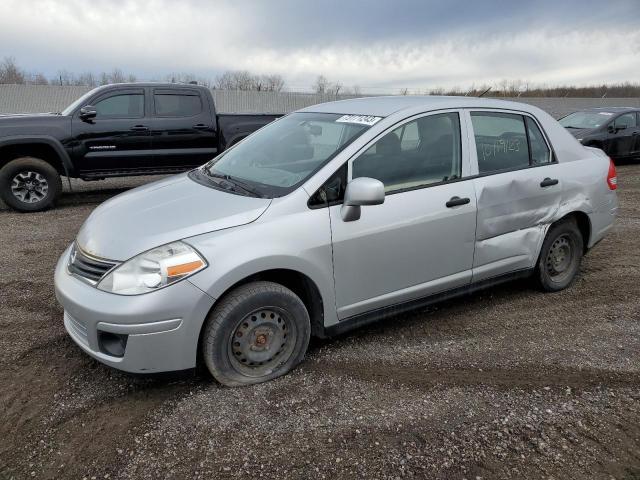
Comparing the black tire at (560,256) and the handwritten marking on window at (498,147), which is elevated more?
the handwritten marking on window at (498,147)

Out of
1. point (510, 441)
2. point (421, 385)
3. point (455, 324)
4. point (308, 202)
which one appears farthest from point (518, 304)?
point (308, 202)

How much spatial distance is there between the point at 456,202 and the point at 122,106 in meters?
6.61

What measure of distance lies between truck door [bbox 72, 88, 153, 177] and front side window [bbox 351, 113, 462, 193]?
6.03 meters

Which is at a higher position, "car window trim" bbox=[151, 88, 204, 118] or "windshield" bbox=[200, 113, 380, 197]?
"car window trim" bbox=[151, 88, 204, 118]

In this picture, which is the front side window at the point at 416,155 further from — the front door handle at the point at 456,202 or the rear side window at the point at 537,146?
the rear side window at the point at 537,146

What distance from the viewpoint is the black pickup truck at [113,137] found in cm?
780

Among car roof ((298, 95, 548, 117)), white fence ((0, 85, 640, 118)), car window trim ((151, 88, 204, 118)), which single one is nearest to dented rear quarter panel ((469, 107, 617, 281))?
car roof ((298, 95, 548, 117))

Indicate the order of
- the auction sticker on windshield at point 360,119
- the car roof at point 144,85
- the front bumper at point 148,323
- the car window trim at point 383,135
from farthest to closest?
1. the car roof at point 144,85
2. the auction sticker on windshield at point 360,119
3. the car window trim at point 383,135
4. the front bumper at point 148,323

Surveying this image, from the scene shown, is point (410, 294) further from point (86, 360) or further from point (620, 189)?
point (620, 189)

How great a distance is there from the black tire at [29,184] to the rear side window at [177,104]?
1951 millimetres

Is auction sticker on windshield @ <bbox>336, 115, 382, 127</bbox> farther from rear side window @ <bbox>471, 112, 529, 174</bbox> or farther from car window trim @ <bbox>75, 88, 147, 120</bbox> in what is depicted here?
car window trim @ <bbox>75, 88, 147, 120</bbox>

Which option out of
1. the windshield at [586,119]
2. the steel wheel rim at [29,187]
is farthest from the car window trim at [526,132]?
the windshield at [586,119]

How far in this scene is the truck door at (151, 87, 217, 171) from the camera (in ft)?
28.3

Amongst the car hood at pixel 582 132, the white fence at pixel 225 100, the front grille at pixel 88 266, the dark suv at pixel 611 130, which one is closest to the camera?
the front grille at pixel 88 266
